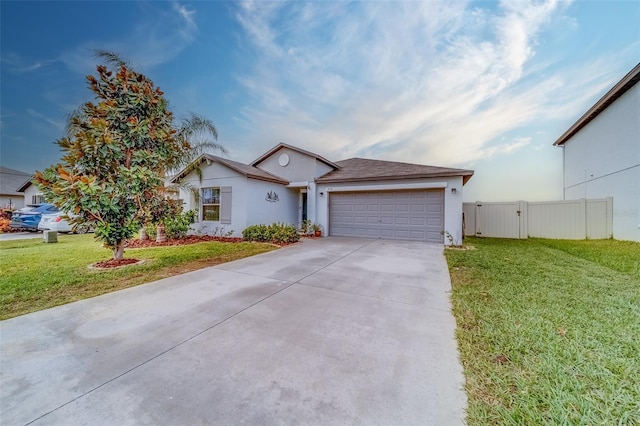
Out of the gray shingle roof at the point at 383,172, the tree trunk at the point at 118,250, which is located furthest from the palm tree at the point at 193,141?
the gray shingle roof at the point at 383,172

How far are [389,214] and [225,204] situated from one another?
8.02 m

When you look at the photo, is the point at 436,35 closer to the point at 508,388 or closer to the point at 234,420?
the point at 508,388

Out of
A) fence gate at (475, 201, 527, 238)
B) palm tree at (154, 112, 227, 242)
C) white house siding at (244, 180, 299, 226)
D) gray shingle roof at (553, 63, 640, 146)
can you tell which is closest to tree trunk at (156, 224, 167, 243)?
palm tree at (154, 112, 227, 242)

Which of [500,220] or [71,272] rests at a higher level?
[500,220]

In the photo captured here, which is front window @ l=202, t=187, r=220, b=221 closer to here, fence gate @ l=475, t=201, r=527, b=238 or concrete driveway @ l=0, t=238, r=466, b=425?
concrete driveway @ l=0, t=238, r=466, b=425

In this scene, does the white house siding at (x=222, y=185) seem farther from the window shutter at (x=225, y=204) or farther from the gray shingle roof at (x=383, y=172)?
the gray shingle roof at (x=383, y=172)

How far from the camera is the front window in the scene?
1218 cm

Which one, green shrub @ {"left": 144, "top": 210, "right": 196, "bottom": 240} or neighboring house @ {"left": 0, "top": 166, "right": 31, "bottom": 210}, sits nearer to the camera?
green shrub @ {"left": 144, "top": 210, "right": 196, "bottom": 240}

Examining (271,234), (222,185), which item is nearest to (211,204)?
(222,185)

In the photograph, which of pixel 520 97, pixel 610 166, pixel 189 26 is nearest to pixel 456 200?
pixel 520 97

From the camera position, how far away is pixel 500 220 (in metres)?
12.2

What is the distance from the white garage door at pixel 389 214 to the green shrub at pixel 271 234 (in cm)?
303

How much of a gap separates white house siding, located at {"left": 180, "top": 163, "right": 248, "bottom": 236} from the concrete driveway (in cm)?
700

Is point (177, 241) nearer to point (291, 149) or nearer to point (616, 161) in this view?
point (291, 149)
